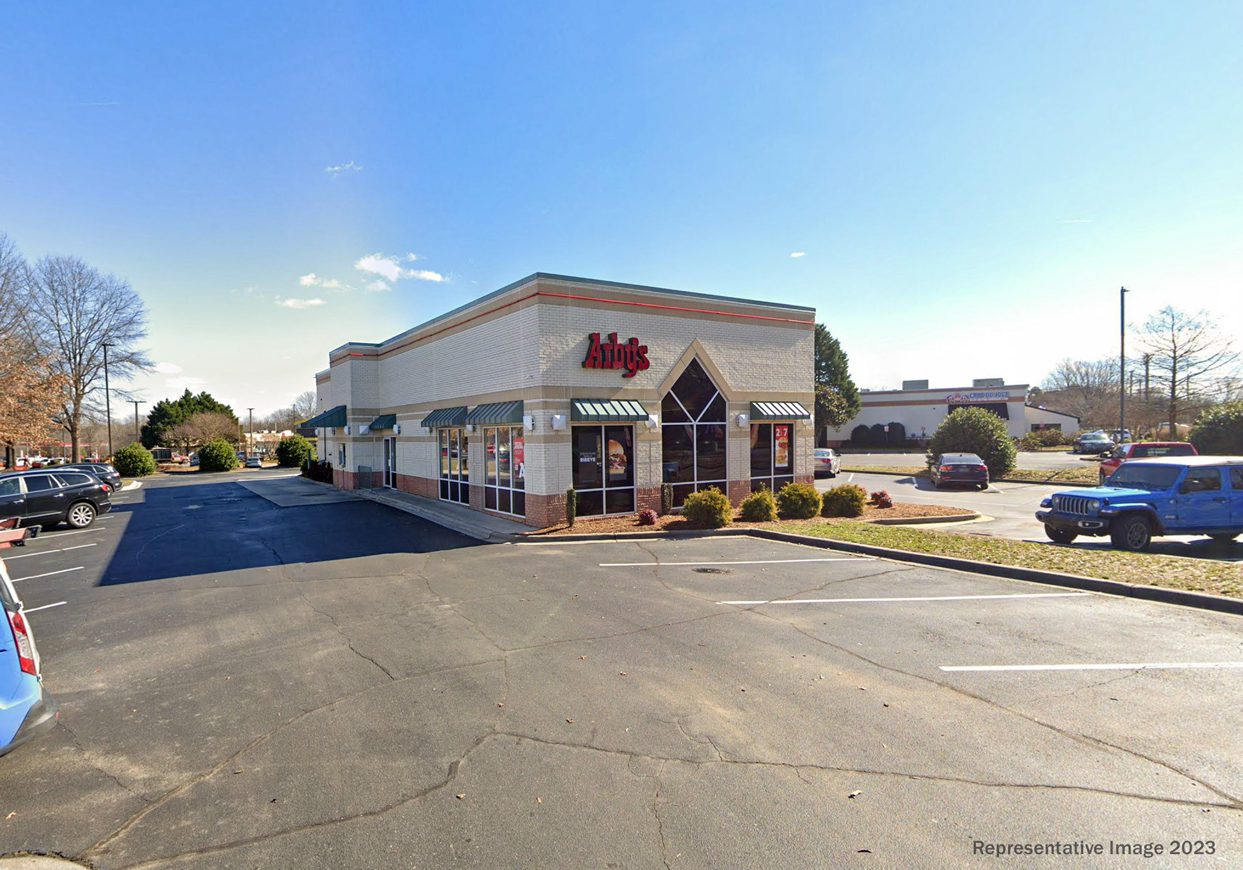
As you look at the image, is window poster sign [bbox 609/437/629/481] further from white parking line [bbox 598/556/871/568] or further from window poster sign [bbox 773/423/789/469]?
window poster sign [bbox 773/423/789/469]

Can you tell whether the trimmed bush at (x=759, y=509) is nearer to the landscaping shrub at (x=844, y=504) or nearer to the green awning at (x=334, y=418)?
the landscaping shrub at (x=844, y=504)

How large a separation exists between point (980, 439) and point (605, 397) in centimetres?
2612

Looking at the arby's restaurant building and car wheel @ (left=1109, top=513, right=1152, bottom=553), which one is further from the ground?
the arby's restaurant building

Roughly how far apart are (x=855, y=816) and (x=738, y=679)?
2.21m

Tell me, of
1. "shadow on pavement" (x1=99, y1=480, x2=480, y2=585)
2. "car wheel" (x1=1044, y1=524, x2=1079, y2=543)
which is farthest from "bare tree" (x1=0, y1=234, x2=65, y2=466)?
"car wheel" (x1=1044, y1=524, x2=1079, y2=543)

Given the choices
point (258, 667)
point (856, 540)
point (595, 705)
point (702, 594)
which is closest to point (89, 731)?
point (258, 667)

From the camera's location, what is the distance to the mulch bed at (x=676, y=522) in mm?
15125

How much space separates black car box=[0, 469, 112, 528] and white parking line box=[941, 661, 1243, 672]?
72.9 ft

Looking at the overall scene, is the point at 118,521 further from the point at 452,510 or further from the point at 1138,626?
the point at 1138,626

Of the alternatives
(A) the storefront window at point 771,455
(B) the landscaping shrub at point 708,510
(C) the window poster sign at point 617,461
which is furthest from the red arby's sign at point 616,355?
(A) the storefront window at point 771,455

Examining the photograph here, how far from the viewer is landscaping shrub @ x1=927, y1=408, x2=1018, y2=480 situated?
32763 millimetres

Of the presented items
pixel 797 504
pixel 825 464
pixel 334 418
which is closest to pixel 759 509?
pixel 797 504

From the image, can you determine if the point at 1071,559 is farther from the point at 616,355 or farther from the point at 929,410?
the point at 929,410

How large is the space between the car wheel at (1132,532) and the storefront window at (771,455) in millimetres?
9274
